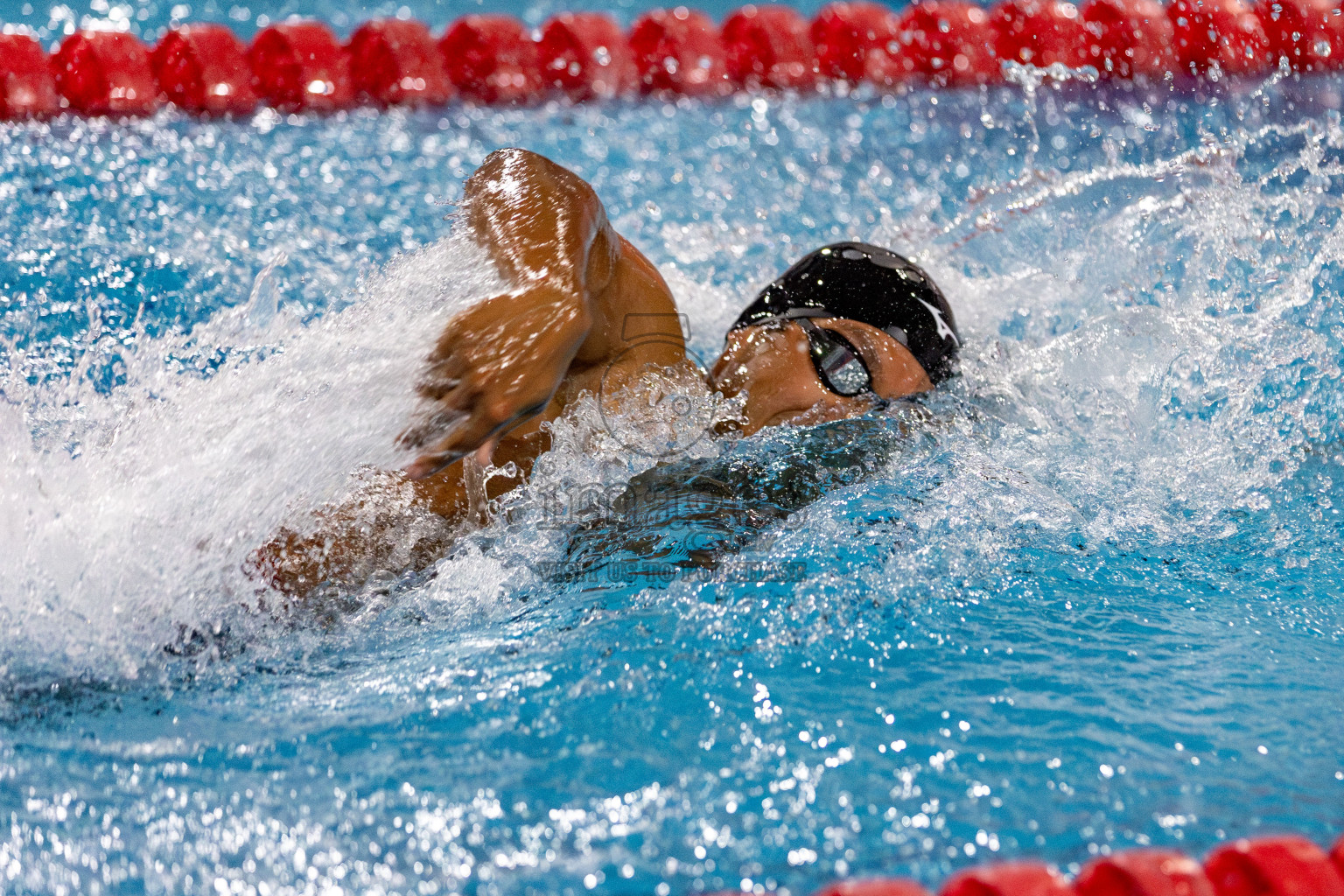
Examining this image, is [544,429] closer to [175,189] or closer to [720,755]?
[720,755]

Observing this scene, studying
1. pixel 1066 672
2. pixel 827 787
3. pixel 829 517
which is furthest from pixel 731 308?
pixel 827 787

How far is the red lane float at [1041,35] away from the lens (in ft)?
12.4

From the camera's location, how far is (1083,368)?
2.23 metres

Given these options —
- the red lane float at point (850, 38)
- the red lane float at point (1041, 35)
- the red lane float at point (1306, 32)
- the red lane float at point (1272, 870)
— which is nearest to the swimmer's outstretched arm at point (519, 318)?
the red lane float at point (1272, 870)

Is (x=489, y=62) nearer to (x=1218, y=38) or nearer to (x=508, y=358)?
(x=1218, y=38)

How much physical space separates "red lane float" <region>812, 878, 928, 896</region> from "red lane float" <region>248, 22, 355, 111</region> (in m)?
3.13

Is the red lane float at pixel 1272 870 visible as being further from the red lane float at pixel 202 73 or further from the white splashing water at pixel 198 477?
the red lane float at pixel 202 73

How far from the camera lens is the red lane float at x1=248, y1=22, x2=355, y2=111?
3482 millimetres

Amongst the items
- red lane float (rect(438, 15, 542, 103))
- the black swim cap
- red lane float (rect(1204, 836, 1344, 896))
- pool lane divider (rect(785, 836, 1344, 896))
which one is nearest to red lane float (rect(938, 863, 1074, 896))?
pool lane divider (rect(785, 836, 1344, 896))

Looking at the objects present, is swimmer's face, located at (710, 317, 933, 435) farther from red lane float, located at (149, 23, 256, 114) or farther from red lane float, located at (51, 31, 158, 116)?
red lane float, located at (51, 31, 158, 116)

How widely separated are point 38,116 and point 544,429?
2.57 meters

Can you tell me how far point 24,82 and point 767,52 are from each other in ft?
7.85

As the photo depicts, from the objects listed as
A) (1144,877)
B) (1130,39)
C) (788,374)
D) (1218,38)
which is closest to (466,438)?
(788,374)

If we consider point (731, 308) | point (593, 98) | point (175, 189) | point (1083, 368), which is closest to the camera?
point (1083, 368)
